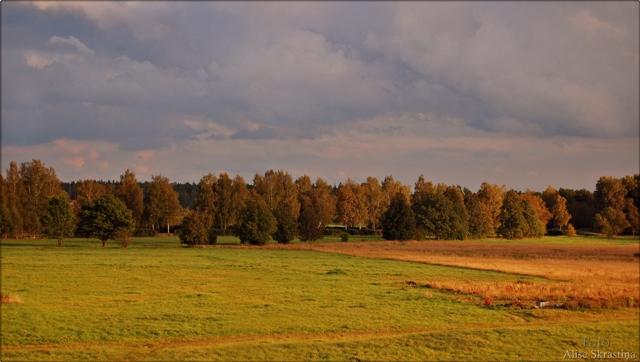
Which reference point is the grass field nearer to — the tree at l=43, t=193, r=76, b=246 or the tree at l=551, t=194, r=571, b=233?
the tree at l=43, t=193, r=76, b=246

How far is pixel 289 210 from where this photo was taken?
113000mm

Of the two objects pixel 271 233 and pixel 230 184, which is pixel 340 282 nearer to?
pixel 271 233

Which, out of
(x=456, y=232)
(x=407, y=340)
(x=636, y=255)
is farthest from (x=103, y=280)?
(x=456, y=232)

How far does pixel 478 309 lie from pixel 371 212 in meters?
140

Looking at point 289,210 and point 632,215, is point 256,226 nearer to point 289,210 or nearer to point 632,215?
point 289,210

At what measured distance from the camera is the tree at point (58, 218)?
95625mm

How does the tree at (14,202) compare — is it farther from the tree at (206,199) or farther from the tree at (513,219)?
the tree at (513,219)

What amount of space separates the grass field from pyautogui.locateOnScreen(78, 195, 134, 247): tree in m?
37.6

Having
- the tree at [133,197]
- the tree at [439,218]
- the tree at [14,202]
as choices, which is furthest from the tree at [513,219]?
the tree at [14,202]

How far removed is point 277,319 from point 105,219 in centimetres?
6960

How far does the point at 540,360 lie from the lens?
25.7m

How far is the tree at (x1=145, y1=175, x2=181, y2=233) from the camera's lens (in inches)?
5536

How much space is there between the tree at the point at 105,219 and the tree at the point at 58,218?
3620 millimetres

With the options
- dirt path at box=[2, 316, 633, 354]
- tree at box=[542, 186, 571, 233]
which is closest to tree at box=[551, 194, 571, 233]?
tree at box=[542, 186, 571, 233]
